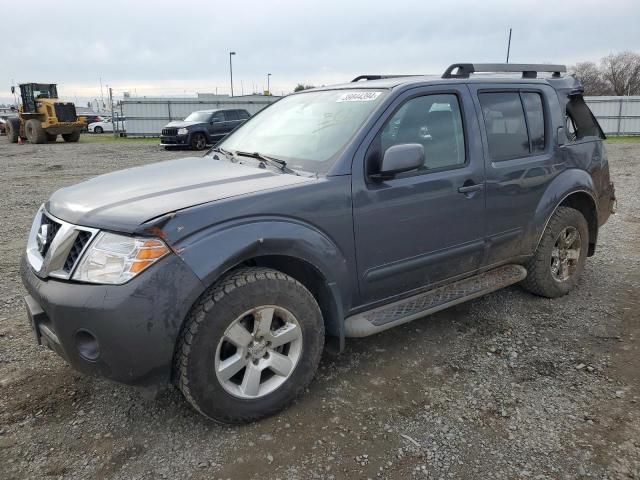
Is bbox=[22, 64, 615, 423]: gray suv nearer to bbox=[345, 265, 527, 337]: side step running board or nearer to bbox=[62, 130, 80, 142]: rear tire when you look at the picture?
bbox=[345, 265, 527, 337]: side step running board

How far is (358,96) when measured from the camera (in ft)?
11.2

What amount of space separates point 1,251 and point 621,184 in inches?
439

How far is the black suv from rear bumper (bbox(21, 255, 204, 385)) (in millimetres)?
18132

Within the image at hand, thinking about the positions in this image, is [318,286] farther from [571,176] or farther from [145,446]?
[571,176]

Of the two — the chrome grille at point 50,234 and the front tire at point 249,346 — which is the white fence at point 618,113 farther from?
the chrome grille at point 50,234

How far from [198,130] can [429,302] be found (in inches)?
722

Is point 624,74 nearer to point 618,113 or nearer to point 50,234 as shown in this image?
point 618,113

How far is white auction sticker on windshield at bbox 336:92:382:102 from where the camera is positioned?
10.9 ft

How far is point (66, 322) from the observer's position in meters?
2.38

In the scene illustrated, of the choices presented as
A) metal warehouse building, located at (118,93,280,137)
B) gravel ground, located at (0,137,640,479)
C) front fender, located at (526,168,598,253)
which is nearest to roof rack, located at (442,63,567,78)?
front fender, located at (526,168,598,253)

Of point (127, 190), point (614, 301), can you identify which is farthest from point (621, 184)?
point (127, 190)

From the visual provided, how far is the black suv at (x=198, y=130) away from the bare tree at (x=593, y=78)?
5491 cm

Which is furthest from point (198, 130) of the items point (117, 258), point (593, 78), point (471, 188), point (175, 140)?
point (593, 78)

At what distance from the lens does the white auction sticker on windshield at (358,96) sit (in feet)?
10.9
